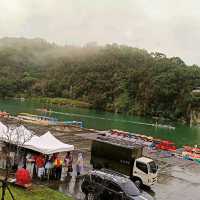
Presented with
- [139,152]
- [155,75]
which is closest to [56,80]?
[155,75]

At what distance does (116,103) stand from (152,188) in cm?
11725

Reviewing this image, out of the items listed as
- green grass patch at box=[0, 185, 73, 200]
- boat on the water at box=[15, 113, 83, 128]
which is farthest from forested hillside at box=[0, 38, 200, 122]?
green grass patch at box=[0, 185, 73, 200]

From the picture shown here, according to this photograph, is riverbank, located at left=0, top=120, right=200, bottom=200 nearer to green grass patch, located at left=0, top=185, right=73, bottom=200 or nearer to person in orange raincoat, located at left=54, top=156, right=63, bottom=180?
person in orange raincoat, located at left=54, top=156, right=63, bottom=180

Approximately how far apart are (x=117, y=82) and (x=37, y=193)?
135449 millimetres

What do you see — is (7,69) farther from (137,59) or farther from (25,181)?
(25,181)

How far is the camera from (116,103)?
14000 centimetres

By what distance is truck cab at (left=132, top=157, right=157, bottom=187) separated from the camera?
21703 mm

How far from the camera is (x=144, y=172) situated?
21719mm

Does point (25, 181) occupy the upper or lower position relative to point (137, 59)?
lower

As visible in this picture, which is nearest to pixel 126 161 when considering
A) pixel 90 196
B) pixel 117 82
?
pixel 90 196

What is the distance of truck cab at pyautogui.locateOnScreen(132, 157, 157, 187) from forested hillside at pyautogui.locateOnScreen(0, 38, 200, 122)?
100.0 metres

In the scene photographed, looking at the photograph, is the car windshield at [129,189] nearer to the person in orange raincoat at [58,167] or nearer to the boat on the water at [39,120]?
the person in orange raincoat at [58,167]

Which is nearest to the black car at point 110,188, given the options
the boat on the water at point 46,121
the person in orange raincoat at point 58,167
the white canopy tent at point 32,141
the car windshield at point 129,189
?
the car windshield at point 129,189

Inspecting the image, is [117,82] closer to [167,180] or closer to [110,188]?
[167,180]
